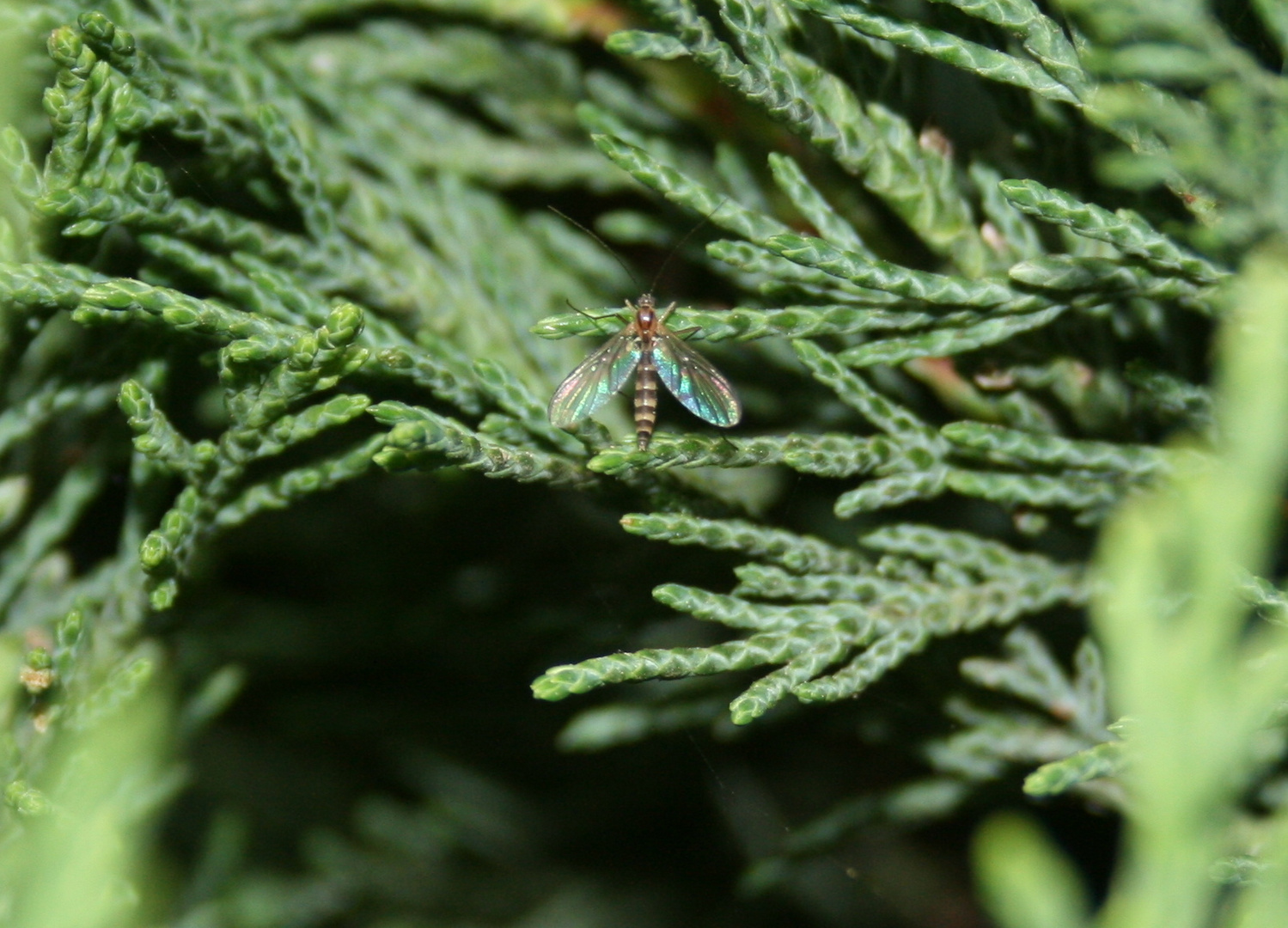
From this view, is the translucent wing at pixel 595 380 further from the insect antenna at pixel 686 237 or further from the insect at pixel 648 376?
the insect antenna at pixel 686 237

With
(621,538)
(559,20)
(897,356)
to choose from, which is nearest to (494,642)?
(621,538)

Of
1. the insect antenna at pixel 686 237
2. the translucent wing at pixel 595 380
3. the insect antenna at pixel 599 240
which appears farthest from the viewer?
the insect antenna at pixel 599 240

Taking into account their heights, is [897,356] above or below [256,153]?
above

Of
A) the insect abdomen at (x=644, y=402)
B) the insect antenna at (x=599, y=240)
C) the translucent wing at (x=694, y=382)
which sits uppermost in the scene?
the insect antenna at (x=599, y=240)

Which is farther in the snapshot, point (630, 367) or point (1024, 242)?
point (630, 367)

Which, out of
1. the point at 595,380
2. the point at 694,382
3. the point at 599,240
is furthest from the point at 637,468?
the point at 599,240

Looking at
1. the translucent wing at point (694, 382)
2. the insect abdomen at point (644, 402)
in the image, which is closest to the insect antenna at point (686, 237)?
the translucent wing at point (694, 382)

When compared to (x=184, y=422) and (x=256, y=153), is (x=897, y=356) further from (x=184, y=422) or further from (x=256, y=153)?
(x=184, y=422)
